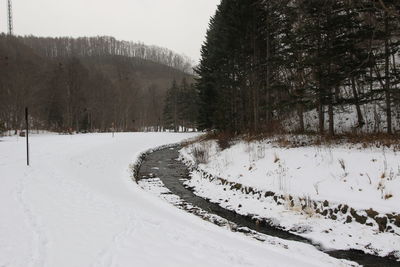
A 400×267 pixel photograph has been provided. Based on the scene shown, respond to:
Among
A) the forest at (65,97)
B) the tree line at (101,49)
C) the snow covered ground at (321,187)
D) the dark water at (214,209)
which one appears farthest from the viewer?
the tree line at (101,49)

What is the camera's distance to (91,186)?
444 inches

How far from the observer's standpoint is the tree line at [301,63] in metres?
11.7

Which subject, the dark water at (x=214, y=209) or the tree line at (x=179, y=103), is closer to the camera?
the dark water at (x=214, y=209)

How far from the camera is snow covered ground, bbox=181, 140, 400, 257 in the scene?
7.22 m

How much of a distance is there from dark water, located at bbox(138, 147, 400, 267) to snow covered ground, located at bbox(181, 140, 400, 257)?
240 mm

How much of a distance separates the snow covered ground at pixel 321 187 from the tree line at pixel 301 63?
283 cm

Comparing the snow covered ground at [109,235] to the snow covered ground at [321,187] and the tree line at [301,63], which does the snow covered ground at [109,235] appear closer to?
the snow covered ground at [321,187]

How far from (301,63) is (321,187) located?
6.17 meters

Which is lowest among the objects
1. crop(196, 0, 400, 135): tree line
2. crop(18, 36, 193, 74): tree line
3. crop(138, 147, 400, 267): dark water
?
crop(138, 147, 400, 267): dark water

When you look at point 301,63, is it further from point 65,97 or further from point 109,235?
point 65,97

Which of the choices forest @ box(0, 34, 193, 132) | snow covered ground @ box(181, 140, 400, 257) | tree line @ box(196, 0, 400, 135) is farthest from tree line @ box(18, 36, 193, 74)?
snow covered ground @ box(181, 140, 400, 257)

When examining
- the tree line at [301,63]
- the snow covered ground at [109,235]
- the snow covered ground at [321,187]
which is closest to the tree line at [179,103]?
the tree line at [301,63]

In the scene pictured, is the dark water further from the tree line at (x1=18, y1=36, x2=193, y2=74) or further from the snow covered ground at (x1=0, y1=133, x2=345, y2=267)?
the tree line at (x1=18, y1=36, x2=193, y2=74)

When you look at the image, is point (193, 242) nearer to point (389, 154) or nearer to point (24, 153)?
point (389, 154)
